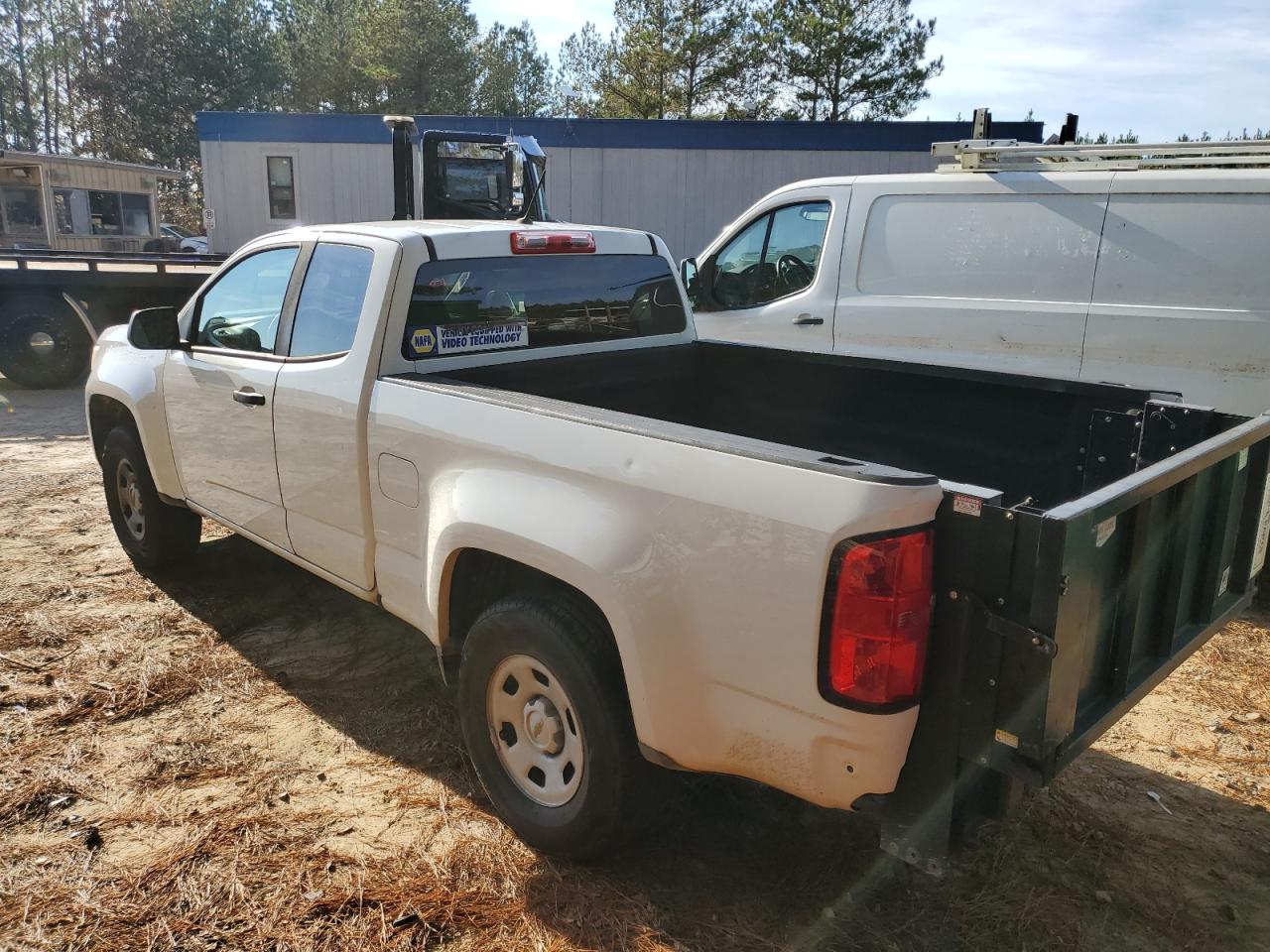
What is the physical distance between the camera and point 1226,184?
471cm

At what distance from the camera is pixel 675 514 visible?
2.27m

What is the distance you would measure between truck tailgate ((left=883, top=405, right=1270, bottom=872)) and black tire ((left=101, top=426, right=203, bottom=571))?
12.7ft

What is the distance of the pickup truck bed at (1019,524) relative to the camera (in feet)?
6.48

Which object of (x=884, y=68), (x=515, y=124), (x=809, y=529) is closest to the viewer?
(x=809, y=529)

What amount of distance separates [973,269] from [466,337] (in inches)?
135

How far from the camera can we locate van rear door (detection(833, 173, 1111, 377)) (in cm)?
529

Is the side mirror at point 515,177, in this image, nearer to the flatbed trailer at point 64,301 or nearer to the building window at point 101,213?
the flatbed trailer at point 64,301

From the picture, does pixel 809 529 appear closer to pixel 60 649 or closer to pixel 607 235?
pixel 607 235

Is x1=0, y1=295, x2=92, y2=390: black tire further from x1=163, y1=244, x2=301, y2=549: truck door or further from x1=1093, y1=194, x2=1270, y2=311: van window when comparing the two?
x1=1093, y1=194, x2=1270, y2=311: van window

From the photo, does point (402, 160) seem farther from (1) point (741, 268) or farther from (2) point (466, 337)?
(2) point (466, 337)

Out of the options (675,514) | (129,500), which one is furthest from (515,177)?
(675,514)

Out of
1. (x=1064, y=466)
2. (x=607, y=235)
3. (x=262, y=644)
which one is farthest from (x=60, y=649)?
(x=1064, y=466)

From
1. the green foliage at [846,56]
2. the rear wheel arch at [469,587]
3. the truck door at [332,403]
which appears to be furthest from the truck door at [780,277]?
the green foliage at [846,56]

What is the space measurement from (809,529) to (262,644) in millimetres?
3196
